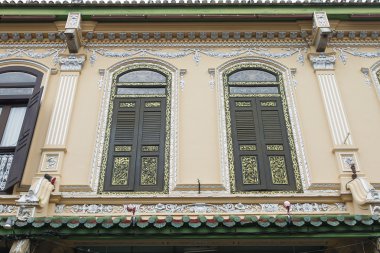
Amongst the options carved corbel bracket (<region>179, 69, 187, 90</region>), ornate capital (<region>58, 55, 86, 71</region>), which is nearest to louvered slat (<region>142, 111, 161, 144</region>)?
carved corbel bracket (<region>179, 69, 187, 90</region>)

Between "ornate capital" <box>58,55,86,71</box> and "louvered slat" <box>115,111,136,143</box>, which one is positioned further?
"ornate capital" <box>58,55,86,71</box>

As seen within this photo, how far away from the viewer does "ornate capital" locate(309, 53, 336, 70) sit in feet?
30.0

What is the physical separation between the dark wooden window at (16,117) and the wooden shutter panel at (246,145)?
145 inches

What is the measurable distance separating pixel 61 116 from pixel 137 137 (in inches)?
59.1

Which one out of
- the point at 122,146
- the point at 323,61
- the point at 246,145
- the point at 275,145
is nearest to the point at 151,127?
the point at 122,146

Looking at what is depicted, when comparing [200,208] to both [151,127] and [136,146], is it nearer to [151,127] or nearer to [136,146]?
[136,146]

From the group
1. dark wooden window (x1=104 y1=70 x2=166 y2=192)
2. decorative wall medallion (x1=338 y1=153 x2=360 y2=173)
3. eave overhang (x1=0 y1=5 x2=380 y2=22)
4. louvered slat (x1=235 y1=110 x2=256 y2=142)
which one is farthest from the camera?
eave overhang (x1=0 y1=5 x2=380 y2=22)

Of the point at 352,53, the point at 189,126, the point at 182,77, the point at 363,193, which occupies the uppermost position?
the point at 352,53

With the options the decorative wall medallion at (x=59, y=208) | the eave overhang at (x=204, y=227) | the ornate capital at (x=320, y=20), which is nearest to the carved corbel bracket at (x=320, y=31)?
the ornate capital at (x=320, y=20)

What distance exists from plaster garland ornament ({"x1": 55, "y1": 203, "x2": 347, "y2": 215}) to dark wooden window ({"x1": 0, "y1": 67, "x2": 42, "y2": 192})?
1.16 meters

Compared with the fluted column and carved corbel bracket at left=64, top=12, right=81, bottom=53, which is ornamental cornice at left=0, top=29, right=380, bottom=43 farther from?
the fluted column

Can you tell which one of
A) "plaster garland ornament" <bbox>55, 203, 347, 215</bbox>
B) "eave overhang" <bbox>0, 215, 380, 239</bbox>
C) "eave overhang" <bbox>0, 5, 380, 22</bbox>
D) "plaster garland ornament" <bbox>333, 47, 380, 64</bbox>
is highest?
"eave overhang" <bbox>0, 5, 380, 22</bbox>

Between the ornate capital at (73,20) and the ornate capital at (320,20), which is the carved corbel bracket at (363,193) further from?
the ornate capital at (73,20)

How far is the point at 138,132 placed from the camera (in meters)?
8.36
